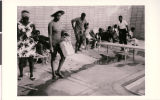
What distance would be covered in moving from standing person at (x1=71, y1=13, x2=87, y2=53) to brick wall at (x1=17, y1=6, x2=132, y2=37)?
0.04 meters

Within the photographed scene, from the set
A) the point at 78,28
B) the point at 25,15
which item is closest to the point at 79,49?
the point at 78,28

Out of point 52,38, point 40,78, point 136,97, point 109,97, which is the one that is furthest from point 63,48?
point 136,97

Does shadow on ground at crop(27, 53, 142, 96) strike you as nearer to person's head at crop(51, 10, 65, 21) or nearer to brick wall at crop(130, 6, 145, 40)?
brick wall at crop(130, 6, 145, 40)

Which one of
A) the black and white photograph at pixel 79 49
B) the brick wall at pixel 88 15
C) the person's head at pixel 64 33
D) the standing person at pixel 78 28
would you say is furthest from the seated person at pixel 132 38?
the person's head at pixel 64 33

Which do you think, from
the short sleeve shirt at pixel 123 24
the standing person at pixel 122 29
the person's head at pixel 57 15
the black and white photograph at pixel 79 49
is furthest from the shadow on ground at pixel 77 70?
the person's head at pixel 57 15

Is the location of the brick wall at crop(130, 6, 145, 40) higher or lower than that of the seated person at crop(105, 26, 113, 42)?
higher

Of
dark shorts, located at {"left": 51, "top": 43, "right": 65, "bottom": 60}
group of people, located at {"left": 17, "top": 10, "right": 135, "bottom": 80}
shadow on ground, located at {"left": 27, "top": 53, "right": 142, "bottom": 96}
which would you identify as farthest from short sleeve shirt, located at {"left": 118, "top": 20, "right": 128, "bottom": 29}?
dark shorts, located at {"left": 51, "top": 43, "right": 65, "bottom": 60}

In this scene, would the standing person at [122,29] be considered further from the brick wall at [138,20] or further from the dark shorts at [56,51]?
the dark shorts at [56,51]

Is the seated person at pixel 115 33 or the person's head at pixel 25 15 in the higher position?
the person's head at pixel 25 15

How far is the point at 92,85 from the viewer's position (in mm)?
2480

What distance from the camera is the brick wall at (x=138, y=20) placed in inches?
98.3

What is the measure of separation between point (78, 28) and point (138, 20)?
1.94 ft

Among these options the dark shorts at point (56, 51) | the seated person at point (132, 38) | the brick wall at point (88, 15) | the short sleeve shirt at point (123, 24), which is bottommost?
the dark shorts at point (56, 51)

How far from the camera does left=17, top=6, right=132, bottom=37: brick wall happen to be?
8.29 feet
